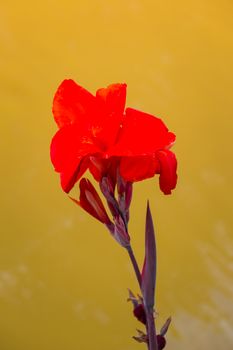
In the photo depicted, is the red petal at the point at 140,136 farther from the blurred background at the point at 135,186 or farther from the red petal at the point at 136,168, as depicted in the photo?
the blurred background at the point at 135,186

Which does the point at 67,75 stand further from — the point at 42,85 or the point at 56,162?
the point at 56,162

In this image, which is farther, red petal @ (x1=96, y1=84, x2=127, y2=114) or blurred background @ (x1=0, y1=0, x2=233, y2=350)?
blurred background @ (x1=0, y1=0, x2=233, y2=350)

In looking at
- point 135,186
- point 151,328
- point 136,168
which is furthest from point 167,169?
point 135,186

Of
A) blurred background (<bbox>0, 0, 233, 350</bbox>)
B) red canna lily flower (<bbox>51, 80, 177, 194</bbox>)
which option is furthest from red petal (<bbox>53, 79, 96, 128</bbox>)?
blurred background (<bbox>0, 0, 233, 350</bbox>)

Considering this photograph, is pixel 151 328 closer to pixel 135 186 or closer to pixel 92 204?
pixel 92 204

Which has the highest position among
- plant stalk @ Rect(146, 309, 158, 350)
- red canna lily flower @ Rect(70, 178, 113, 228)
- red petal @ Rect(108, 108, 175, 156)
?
red petal @ Rect(108, 108, 175, 156)

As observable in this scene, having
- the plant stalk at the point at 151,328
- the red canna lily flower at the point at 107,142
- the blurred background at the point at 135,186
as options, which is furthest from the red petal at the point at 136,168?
the blurred background at the point at 135,186

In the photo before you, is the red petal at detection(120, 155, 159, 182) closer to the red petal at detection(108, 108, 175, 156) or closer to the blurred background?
the red petal at detection(108, 108, 175, 156)
